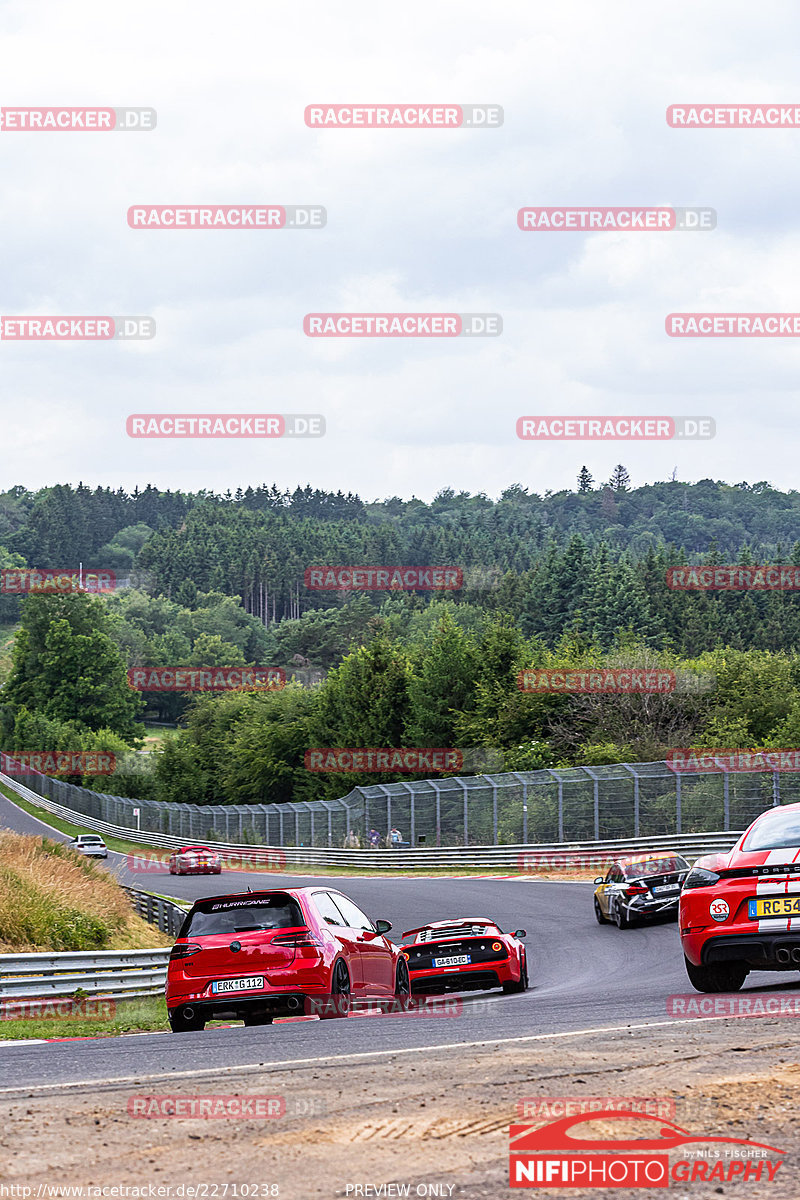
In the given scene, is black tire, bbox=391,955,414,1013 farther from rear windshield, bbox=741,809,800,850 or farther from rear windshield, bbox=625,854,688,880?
rear windshield, bbox=625,854,688,880

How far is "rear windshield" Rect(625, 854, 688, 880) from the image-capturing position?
73.8 feet

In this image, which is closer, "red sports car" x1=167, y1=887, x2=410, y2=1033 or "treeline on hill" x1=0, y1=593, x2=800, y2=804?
"red sports car" x1=167, y1=887, x2=410, y2=1033

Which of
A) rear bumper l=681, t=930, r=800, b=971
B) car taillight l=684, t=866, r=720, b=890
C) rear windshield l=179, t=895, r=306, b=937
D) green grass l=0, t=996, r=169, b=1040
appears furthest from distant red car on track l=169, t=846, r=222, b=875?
rear bumper l=681, t=930, r=800, b=971

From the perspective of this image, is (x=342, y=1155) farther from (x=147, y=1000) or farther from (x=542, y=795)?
(x=542, y=795)

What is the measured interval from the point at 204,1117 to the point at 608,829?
2965 cm

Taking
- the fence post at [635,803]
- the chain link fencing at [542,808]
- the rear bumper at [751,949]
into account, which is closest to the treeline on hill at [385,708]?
the chain link fencing at [542,808]

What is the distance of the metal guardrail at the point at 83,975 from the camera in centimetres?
1347

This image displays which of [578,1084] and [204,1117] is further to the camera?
[578,1084]

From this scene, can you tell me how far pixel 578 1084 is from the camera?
255 inches

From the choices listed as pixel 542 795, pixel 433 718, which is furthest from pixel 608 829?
pixel 433 718

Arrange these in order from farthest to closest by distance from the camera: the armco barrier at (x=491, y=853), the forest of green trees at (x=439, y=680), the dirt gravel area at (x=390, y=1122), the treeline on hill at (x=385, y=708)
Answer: the forest of green trees at (x=439, y=680), the treeline on hill at (x=385, y=708), the armco barrier at (x=491, y=853), the dirt gravel area at (x=390, y=1122)

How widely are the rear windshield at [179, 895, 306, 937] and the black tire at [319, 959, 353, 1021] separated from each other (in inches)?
21.6

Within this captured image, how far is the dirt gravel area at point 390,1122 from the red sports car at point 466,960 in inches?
281

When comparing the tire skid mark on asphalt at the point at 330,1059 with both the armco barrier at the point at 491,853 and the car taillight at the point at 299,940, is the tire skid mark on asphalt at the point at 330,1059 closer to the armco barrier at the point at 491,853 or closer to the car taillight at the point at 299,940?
the car taillight at the point at 299,940
